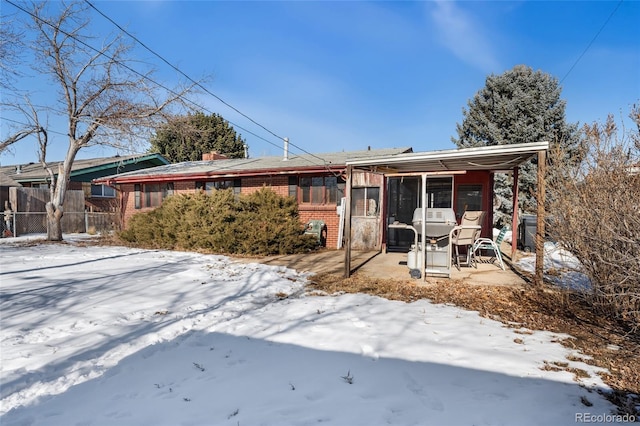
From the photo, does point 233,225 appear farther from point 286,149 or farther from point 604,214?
point 604,214

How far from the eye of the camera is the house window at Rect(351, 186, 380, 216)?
11.1m

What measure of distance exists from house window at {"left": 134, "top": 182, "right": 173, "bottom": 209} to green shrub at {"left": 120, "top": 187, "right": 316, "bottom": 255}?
5223mm

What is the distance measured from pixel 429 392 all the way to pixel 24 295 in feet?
20.1

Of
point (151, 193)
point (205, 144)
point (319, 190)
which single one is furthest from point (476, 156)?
point (205, 144)

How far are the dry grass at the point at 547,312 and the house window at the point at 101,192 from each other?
1980 centimetres

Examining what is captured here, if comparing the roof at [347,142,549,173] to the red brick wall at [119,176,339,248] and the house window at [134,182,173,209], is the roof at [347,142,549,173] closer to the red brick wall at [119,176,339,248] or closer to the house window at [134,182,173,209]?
the red brick wall at [119,176,339,248]

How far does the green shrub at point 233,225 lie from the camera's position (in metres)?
9.93

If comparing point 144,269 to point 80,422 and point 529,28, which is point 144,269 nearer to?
point 80,422

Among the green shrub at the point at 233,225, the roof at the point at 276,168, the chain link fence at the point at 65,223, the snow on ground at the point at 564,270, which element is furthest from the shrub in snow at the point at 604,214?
the chain link fence at the point at 65,223

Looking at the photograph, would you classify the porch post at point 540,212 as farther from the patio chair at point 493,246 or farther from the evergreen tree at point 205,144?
the evergreen tree at point 205,144

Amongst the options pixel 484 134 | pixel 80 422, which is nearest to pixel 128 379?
pixel 80 422

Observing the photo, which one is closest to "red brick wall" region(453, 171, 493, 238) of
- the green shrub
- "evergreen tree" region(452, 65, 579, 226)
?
the green shrub

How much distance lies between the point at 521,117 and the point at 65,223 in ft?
81.5

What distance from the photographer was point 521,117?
17.7 metres
